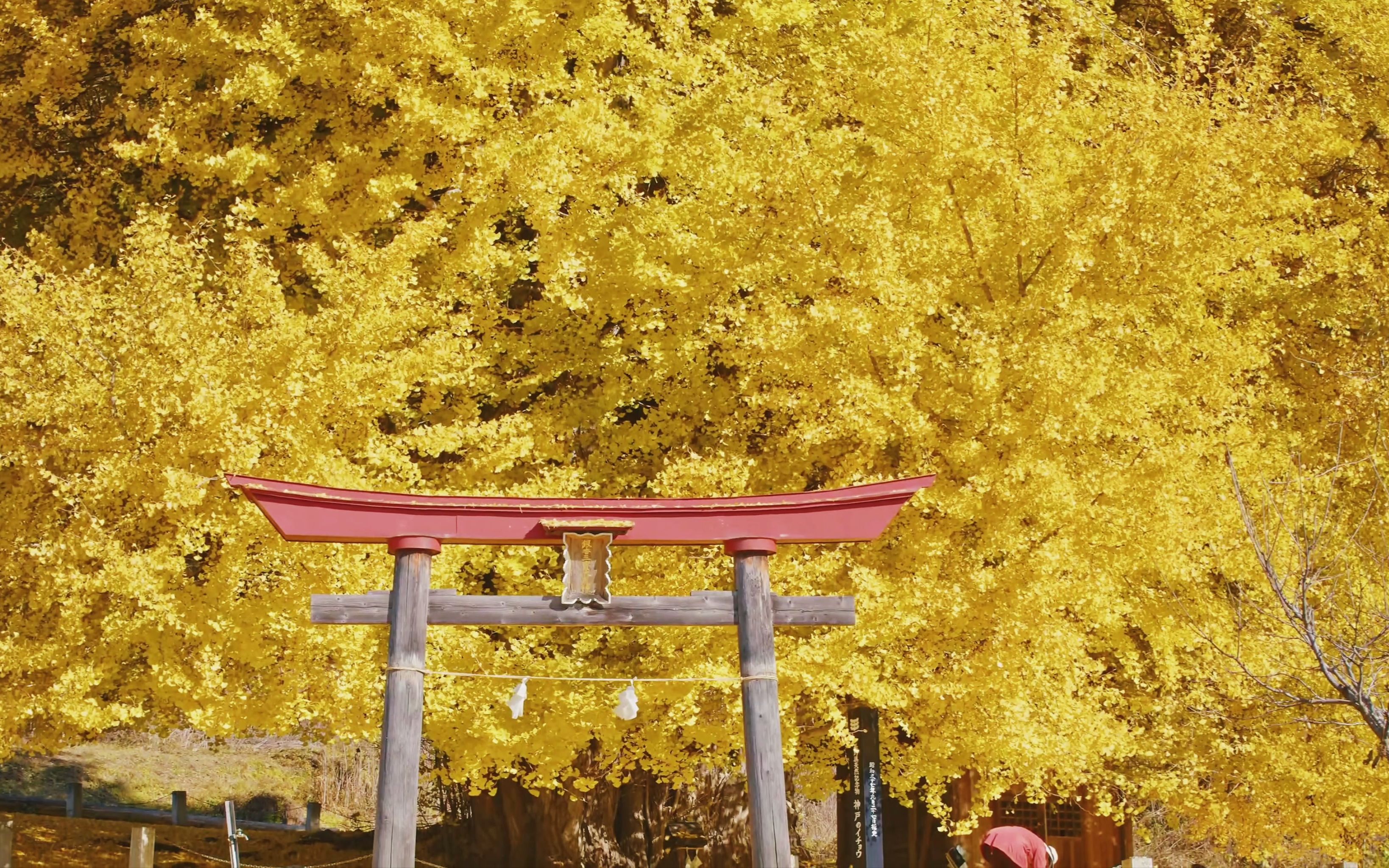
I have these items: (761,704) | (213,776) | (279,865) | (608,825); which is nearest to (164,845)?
(279,865)

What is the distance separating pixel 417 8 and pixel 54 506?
641 cm

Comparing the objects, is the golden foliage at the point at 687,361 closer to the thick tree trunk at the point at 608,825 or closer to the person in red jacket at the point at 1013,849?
the thick tree trunk at the point at 608,825

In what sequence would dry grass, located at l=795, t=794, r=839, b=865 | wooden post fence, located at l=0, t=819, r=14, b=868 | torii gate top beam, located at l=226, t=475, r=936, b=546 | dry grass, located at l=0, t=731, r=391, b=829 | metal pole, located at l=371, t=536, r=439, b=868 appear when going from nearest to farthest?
metal pole, located at l=371, t=536, r=439, b=868 → torii gate top beam, located at l=226, t=475, r=936, b=546 → wooden post fence, located at l=0, t=819, r=14, b=868 → dry grass, located at l=795, t=794, r=839, b=865 → dry grass, located at l=0, t=731, r=391, b=829

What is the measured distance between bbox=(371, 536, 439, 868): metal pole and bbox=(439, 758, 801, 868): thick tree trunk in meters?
6.99

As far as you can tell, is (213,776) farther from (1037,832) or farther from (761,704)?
(761,704)

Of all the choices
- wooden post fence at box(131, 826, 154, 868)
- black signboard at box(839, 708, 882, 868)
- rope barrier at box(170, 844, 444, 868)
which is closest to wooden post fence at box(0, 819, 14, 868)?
wooden post fence at box(131, 826, 154, 868)

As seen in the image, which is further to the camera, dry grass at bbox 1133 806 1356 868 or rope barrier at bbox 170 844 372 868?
dry grass at bbox 1133 806 1356 868

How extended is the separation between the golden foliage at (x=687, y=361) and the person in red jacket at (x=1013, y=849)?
199 inches

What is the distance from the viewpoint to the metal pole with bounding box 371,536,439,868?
9141 millimetres

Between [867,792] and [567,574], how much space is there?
4.15 metres

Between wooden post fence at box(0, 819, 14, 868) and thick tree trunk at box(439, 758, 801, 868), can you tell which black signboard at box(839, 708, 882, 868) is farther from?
wooden post fence at box(0, 819, 14, 868)

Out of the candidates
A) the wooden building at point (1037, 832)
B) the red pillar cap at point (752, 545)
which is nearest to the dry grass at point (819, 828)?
the wooden building at point (1037, 832)

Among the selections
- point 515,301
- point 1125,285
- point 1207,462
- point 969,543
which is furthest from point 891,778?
point 515,301

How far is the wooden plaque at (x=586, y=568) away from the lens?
984cm
